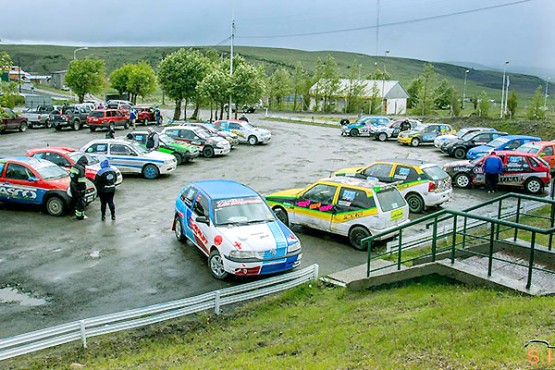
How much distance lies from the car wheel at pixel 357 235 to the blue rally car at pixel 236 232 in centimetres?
226

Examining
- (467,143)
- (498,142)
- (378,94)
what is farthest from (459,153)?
(378,94)

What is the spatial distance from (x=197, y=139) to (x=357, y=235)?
17.7 metres

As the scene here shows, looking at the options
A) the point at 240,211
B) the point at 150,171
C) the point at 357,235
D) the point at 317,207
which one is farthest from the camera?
the point at 150,171

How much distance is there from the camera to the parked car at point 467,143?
2983 centimetres

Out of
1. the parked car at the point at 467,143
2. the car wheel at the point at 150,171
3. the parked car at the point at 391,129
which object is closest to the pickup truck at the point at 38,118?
the car wheel at the point at 150,171

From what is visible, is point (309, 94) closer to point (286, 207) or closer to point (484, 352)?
point (286, 207)

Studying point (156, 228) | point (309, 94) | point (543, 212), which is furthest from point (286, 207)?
point (309, 94)

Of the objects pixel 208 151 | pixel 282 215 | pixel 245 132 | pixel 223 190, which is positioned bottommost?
pixel 282 215

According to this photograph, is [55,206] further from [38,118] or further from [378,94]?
[378,94]

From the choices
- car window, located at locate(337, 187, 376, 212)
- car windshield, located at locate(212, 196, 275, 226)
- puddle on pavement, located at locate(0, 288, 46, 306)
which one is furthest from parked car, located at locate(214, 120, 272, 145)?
puddle on pavement, located at locate(0, 288, 46, 306)

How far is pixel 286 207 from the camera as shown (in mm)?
14422

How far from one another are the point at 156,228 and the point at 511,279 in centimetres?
994

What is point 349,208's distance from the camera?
1322cm

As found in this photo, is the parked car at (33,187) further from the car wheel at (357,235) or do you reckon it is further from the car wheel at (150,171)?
the car wheel at (357,235)
